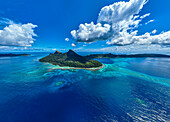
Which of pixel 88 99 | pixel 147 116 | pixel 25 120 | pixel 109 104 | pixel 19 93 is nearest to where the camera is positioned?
pixel 25 120

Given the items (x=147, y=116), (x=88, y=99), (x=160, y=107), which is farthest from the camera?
(x=88, y=99)

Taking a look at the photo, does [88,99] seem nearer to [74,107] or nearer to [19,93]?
[74,107]

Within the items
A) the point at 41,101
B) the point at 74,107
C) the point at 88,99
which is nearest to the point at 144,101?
the point at 88,99

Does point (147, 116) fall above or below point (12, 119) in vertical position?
below

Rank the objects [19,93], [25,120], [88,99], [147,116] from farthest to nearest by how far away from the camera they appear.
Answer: [19,93]
[88,99]
[147,116]
[25,120]

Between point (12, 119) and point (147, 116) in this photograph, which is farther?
point (147, 116)

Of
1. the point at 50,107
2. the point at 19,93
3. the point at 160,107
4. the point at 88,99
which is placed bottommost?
the point at 160,107

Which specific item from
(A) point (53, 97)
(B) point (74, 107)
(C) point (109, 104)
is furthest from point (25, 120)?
(C) point (109, 104)

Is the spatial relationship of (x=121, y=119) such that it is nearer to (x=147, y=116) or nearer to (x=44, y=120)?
(x=147, y=116)

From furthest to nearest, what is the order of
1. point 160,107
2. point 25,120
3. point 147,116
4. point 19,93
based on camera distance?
point 19,93, point 160,107, point 147,116, point 25,120
